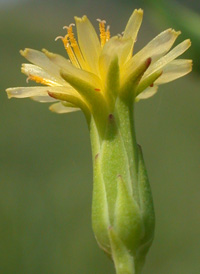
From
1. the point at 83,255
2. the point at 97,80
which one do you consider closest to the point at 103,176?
the point at 97,80

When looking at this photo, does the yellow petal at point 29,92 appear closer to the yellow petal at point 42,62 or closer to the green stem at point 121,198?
the yellow petal at point 42,62

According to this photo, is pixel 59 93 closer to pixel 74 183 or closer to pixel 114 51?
pixel 114 51

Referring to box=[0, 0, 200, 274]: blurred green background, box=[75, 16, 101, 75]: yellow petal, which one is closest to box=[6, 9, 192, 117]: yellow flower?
box=[75, 16, 101, 75]: yellow petal

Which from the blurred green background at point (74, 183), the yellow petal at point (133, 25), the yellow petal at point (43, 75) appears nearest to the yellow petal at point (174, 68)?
the yellow petal at point (133, 25)

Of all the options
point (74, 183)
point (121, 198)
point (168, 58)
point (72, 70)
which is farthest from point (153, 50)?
point (74, 183)

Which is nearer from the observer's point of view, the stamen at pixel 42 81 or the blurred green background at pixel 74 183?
the stamen at pixel 42 81

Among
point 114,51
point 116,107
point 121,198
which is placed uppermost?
point 114,51
